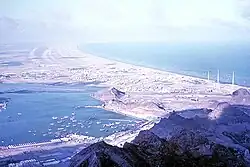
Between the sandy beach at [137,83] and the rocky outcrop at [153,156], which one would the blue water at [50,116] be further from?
the rocky outcrop at [153,156]

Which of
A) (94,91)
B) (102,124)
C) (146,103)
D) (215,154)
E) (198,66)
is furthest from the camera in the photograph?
(198,66)

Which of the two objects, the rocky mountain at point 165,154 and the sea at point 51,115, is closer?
the rocky mountain at point 165,154

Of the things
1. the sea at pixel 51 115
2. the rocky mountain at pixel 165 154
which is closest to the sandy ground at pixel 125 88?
the sea at pixel 51 115

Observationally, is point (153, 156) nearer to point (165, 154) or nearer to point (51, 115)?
point (165, 154)

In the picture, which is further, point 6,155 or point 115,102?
point 115,102

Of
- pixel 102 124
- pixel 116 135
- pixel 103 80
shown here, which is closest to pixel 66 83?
pixel 103 80

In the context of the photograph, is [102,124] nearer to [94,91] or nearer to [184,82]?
[94,91]

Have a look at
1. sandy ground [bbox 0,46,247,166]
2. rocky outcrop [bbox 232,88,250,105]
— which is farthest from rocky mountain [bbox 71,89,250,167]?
rocky outcrop [bbox 232,88,250,105]
